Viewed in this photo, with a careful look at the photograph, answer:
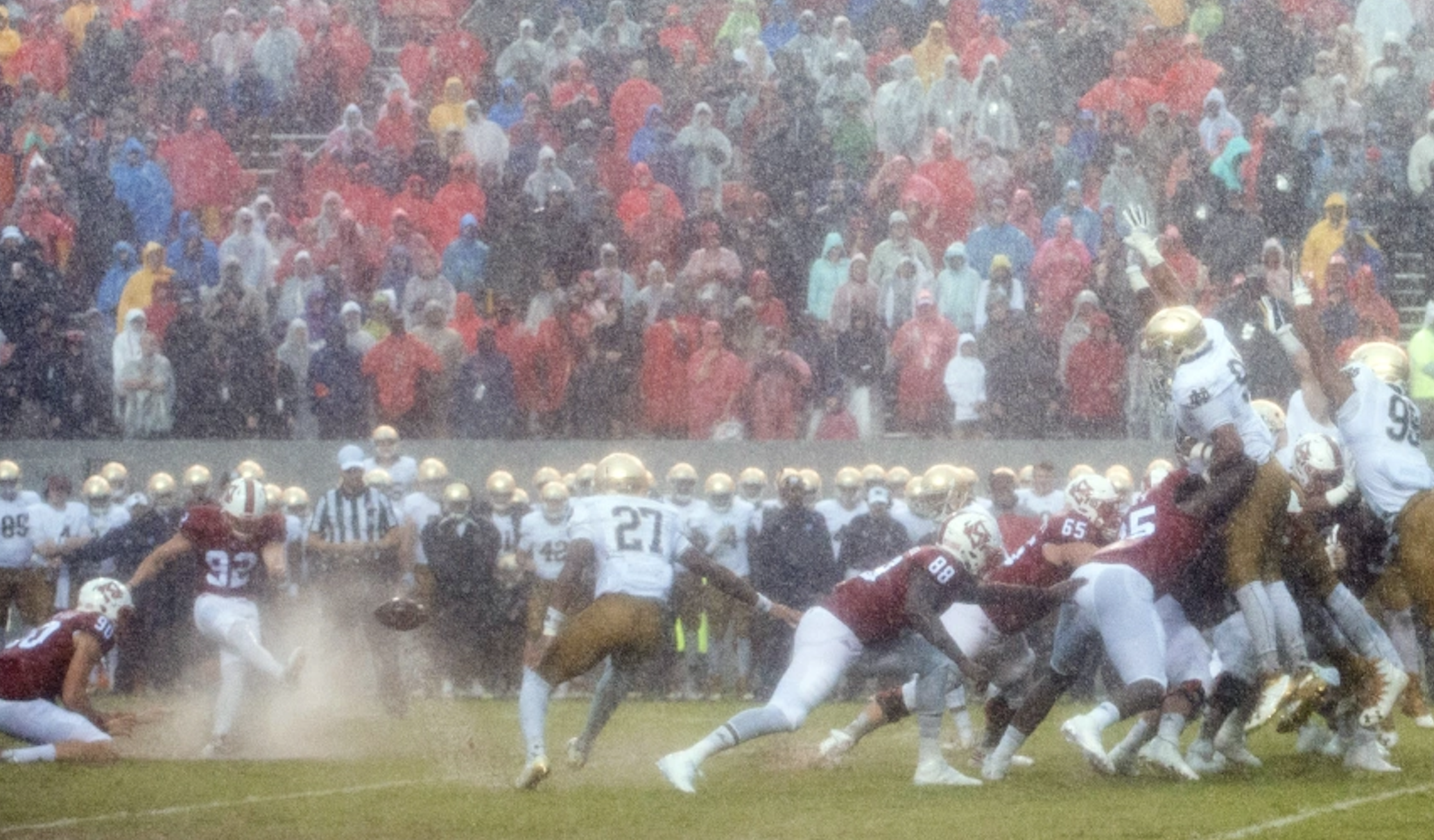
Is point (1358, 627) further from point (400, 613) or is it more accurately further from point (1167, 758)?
point (400, 613)

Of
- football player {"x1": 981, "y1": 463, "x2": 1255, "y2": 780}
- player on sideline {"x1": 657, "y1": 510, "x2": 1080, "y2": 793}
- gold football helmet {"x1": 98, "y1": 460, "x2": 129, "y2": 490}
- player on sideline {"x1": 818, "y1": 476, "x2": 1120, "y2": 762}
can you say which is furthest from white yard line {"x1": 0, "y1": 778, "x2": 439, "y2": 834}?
gold football helmet {"x1": 98, "y1": 460, "x2": 129, "y2": 490}

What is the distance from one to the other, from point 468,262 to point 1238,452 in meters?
9.72

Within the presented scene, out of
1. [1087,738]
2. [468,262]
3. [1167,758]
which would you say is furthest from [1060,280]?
[1087,738]

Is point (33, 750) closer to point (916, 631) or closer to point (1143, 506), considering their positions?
point (916, 631)

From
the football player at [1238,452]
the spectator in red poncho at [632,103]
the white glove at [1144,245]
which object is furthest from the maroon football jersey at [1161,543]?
the spectator in red poncho at [632,103]

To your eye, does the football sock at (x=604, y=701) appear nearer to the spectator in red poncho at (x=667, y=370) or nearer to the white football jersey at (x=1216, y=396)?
the white football jersey at (x=1216, y=396)

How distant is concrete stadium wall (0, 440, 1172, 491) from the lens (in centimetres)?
1705

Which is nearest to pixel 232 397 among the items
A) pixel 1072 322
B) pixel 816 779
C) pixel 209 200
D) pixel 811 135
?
pixel 209 200

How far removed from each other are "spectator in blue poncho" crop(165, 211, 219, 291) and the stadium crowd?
3 centimetres

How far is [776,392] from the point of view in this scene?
1731 cm

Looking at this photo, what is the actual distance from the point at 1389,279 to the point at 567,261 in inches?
265

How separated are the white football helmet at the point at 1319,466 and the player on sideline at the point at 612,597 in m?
2.68

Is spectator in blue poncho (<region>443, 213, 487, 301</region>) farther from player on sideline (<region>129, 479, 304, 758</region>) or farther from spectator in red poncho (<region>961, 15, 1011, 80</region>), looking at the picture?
player on sideline (<region>129, 479, 304, 758</region>)

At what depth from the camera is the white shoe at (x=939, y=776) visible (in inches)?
393
